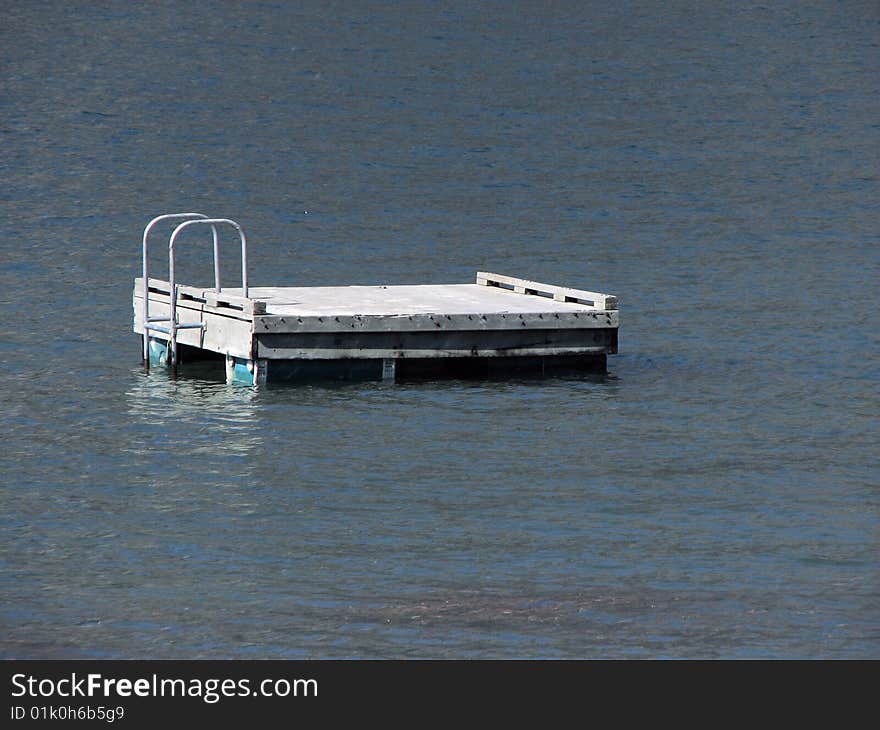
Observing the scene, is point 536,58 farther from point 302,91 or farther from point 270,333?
point 270,333

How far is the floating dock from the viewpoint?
24.5 metres

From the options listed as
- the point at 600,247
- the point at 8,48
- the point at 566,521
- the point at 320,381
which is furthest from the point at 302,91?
the point at 566,521

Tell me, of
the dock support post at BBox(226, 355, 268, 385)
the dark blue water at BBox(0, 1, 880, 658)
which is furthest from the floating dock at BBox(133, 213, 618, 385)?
the dark blue water at BBox(0, 1, 880, 658)

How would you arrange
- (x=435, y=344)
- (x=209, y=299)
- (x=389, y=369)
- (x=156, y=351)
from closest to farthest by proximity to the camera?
1. (x=435, y=344)
2. (x=389, y=369)
3. (x=209, y=299)
4. (x=156, y=351)

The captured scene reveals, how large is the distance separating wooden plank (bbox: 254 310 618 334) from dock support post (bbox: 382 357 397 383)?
1.54 ft

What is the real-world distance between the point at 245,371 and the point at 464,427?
3.60 meters

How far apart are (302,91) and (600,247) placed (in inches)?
2057

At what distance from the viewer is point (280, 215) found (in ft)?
186

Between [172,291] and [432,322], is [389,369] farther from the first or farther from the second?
[172,291]

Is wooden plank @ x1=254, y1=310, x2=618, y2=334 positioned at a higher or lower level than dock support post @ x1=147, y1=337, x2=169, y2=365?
higher

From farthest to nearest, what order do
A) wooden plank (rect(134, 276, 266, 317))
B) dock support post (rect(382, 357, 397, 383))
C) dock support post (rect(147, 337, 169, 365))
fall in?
dock support post (rect(147, 337, 169, 365)), dock support post (rect(382, 357, 397, 383)), wooden plank (rect(134, 276, 266, 317))

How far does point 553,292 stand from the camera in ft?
88.7

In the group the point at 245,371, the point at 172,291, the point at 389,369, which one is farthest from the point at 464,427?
the point at 172,291

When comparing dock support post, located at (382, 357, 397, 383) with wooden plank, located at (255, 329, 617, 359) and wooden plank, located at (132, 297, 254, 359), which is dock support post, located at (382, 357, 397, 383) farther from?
wooden plank, located at (132, 297, 254, 359)
